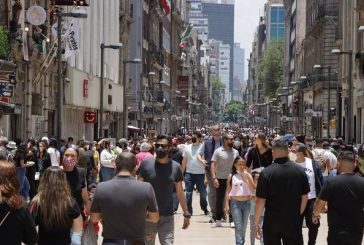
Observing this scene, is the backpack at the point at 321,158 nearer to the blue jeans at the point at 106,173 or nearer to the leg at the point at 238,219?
the leg at the point at 238,219

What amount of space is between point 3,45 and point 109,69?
33899 millimetres

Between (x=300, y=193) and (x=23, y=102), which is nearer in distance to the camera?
(x=300, y=193)

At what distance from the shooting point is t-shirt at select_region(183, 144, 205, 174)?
19.9 m

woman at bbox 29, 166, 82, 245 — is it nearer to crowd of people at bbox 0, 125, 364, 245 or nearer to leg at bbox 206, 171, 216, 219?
crowd of people at bbox 0, 125, 364, 245

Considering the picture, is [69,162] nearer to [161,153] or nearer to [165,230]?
[161,153]

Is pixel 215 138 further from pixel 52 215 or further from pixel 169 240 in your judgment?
pixel 52 215

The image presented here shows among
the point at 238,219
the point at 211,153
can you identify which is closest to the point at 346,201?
the point at 238,219

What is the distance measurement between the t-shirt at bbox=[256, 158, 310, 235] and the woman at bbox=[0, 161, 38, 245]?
138 inches

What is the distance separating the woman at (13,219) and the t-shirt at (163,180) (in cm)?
443

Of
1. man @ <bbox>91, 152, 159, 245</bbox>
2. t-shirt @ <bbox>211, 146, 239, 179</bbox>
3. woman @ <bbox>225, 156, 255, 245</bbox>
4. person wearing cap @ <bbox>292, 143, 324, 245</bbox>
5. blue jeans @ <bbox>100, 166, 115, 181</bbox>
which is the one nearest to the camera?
man @ <bbox>91, 152, 159, 245</bbox>

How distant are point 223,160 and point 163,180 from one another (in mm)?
6088

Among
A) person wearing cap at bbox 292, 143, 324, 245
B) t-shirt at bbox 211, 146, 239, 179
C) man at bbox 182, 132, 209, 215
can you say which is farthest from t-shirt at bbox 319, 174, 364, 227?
man at bbox 182, 132, 209, 215

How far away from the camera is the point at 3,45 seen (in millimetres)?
27781

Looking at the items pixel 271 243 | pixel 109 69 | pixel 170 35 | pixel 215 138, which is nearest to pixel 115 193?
pixel 271 243
